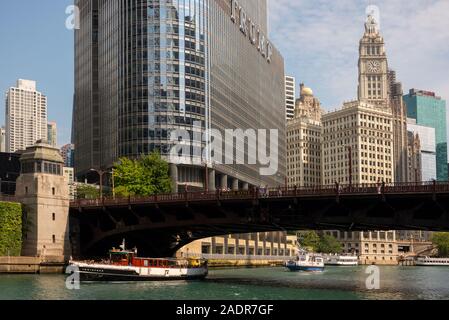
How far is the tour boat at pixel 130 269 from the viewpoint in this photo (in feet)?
330

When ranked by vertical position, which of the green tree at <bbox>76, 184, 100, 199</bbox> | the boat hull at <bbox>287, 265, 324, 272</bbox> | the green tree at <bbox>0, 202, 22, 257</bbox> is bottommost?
the boat hull at <bbox>287, 265, 324, 272</bbox>

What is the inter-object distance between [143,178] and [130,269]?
57.2 metres

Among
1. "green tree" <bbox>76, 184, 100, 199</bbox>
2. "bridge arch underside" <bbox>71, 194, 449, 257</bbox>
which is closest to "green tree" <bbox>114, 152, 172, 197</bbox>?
"green tree" <bbox>76, 184, 100, 199</bbox>

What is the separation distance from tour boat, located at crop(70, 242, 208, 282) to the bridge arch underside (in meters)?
7.35

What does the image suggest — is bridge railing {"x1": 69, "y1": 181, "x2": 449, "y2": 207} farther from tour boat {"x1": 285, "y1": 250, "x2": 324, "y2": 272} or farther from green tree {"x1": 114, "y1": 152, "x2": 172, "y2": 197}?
tour boat {"x1": 285, "y1": 250, "x2": 324, "y2": 272}

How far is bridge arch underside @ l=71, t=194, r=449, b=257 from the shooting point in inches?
3706

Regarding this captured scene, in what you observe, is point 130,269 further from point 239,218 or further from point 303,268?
point 303,268

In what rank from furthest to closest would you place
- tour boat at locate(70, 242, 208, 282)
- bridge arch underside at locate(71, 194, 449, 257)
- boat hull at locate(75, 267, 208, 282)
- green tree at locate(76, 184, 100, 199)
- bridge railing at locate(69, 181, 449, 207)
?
green tree at locate(76, 184, 100, 199) → tour boat at locate(70, 242, 208, 282) → boat hull at locate(75, 267, 208, 282) → bridge arch underside at locate(71, 194, 449, 257) → bridge railing at locate(69, 181, 449, 207)

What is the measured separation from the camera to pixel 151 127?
18850cm

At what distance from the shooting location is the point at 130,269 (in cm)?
10312

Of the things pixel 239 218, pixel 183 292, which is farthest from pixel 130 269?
pixel 183 292

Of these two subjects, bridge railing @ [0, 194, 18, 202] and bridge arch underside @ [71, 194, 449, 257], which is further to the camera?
bridge railing @ [0, 194, 18, 202]

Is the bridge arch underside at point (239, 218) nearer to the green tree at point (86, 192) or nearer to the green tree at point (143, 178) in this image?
the green tree at point (143, 178)

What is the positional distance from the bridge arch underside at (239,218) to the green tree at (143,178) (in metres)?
21.6
